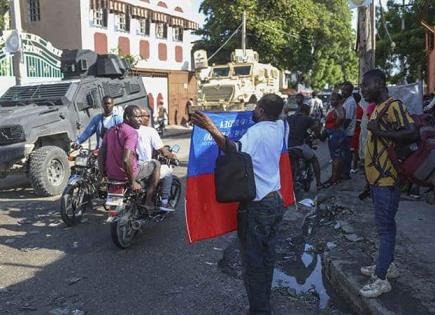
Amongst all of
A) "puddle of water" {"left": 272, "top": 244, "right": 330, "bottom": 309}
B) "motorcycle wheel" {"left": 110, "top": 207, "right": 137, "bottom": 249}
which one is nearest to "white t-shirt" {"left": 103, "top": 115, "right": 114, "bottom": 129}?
"motorcycle wheel" {"left": 110, "top": 207, "right": 137, "bottom": 249}

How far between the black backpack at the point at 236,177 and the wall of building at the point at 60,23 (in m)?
20.3

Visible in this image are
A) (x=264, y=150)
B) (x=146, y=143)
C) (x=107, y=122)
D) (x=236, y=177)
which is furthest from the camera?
(x=107, y=122)

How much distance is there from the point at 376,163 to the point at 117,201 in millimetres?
2901

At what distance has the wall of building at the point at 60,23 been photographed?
22.0m

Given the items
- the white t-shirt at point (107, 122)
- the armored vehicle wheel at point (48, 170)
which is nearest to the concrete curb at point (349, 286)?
the white t-shirt at point (107, 122)

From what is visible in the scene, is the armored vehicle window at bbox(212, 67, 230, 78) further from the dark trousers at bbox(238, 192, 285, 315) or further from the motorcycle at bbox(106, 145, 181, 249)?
the dark trousers at bbox(238, 192, 285, 315)

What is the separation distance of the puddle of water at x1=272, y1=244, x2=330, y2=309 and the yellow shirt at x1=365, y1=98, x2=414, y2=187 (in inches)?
48.3

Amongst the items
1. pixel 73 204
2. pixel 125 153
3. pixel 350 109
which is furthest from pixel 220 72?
pixel 125 153

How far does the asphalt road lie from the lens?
13.9ft

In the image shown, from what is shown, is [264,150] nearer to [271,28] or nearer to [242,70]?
[242,70]

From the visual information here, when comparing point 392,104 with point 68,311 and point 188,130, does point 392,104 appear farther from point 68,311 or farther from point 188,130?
point 188,130

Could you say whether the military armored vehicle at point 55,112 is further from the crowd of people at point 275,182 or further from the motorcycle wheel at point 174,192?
the crowd of people at point 275,182

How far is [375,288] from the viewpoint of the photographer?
397cm

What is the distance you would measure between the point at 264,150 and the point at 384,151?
991 millimetres
